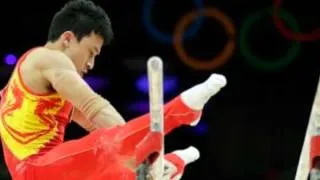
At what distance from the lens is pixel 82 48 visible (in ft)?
8.61

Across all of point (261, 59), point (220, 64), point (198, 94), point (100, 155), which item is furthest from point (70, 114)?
point (261, 59)

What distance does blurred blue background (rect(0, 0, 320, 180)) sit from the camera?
5254 millimetres

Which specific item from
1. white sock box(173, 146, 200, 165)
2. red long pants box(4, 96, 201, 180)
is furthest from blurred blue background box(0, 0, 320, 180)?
red long pants box(4, 96, 201, 180)

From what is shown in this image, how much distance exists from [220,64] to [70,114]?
2.56 metres

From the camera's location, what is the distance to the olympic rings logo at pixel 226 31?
5242mm

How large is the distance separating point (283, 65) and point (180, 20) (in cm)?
79

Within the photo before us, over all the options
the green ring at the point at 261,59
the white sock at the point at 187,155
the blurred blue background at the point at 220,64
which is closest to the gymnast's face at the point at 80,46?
the white sock at the point at 187,155

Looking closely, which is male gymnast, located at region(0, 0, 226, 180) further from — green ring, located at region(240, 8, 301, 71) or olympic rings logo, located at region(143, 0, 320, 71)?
green ring, located at region(240, 8, 301, 71)

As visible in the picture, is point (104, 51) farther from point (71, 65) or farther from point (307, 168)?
point (307, 168)

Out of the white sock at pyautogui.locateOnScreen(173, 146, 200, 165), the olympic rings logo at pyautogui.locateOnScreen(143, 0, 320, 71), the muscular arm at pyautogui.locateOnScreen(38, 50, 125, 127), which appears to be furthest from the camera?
the olympic rings logo at pyautogui.locateOnScreen(143, 0, 320, 71)

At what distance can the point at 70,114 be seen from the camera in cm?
280

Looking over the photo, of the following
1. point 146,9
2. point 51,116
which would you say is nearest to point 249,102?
point 146,9

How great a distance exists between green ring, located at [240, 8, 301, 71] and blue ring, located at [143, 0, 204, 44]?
0.31 meters

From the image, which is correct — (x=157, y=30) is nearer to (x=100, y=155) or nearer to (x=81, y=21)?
(x=81, y=21)
